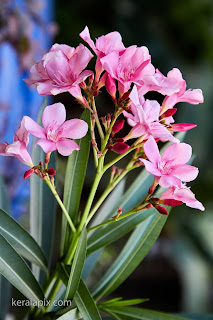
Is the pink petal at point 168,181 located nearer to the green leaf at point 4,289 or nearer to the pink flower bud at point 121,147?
the pink flower bud at point 121,147

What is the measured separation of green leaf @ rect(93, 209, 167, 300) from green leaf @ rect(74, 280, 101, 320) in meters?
0.12

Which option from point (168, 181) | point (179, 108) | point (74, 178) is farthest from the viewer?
point (179, 108)

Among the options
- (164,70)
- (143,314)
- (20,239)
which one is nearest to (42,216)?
(20,239)

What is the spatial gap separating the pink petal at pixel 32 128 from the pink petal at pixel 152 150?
0.34 ft

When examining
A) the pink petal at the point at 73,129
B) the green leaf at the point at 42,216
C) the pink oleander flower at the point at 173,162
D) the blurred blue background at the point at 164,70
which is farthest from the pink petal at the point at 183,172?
the blurred blue background at the point at 164,70

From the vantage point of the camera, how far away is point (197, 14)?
2.78 metres

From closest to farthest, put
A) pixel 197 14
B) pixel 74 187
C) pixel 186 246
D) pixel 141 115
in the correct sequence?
pixel 141 115, pixel 74 187, pixel 186 246, pixel 197 14

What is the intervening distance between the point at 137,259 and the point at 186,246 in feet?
6.51

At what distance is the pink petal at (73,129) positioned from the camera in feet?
1.34

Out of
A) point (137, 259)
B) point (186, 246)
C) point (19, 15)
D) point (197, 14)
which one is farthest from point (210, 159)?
point (137, 259)

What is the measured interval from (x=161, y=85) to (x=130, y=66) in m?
0.04

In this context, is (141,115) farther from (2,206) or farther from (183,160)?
(2,206)

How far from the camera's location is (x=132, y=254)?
54 centimetres

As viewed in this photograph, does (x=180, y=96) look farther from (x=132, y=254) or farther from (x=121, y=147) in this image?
(x=132, y=254)
